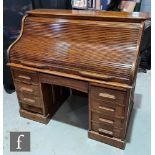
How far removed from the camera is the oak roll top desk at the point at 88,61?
1495 millimetres

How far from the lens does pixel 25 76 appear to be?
1846 mm

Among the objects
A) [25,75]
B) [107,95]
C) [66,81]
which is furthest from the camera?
[25,75]

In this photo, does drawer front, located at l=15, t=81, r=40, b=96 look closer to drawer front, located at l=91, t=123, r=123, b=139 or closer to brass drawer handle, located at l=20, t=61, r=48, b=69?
brass drawer handle, located at l=20, t=61, r=48, b=69

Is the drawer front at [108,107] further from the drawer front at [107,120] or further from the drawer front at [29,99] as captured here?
the drawer front at [29,99]

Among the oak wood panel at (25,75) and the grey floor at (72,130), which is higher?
the oak wood panel at (25,75)

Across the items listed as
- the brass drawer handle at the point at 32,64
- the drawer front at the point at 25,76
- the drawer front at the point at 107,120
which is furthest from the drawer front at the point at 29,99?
the drawer front at the point at 107,120

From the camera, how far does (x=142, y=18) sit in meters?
1.54

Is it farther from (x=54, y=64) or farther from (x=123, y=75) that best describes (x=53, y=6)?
(x=123, y=75)

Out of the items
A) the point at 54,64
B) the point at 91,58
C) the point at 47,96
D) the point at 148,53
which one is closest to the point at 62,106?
the point at 47,96

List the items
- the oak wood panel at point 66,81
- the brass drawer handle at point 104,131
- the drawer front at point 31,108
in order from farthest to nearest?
the drawer front at point 31,108 < the brass drawer handle at point 104,131 < the oak wood panel at point 66,81

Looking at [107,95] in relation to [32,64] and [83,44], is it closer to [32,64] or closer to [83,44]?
[83,44]

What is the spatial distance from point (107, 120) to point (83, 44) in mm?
675

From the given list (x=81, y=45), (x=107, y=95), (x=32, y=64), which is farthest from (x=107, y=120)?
(x=32, y=64)

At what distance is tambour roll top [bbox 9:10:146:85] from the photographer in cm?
149
